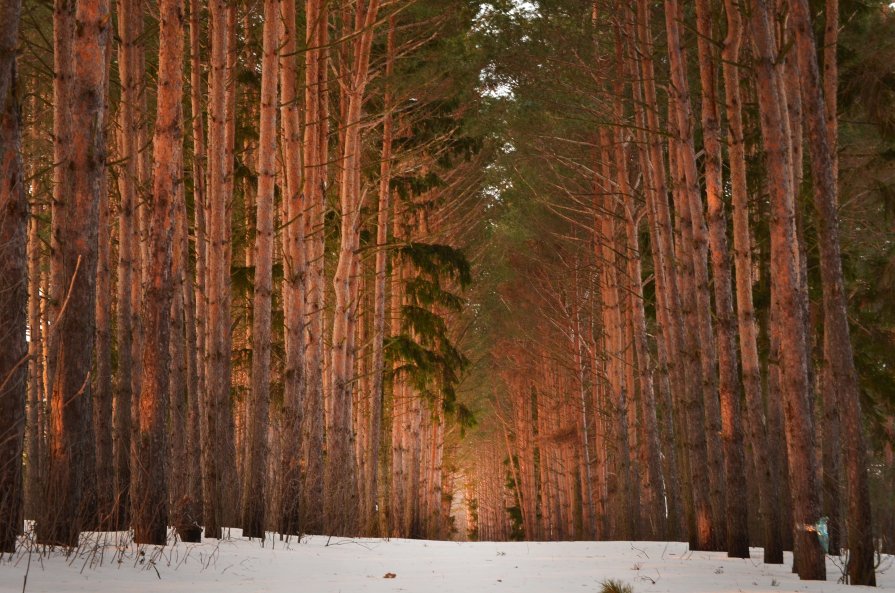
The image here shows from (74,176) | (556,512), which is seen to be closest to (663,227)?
(74,176)

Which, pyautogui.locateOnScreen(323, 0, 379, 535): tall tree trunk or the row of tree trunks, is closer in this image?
the row of tree trunks

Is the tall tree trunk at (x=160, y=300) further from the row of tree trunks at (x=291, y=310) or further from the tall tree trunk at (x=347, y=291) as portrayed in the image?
the tall tree trunk at (x=347, y=291)

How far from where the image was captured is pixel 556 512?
33281mm

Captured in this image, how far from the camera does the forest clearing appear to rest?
692cm

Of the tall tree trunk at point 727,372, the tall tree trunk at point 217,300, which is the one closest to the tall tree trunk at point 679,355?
the tall tree trunk at point 727,372

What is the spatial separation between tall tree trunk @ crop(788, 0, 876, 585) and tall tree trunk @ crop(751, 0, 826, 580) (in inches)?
8.9

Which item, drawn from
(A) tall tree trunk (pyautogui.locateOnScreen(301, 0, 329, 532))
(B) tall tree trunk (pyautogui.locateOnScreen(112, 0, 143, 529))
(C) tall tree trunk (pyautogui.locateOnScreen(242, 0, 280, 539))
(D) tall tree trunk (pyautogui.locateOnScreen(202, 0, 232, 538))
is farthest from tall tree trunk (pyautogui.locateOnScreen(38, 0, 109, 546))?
(A) tall tree trunk (pyautogui.locateOnScreen(301, 0, 329, 532))

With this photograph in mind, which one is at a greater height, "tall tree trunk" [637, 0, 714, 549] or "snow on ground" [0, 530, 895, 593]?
"tall tree trunk" [637, 0, 714, 549]

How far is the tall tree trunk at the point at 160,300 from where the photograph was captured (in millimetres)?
7535

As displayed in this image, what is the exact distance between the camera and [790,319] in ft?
24.1

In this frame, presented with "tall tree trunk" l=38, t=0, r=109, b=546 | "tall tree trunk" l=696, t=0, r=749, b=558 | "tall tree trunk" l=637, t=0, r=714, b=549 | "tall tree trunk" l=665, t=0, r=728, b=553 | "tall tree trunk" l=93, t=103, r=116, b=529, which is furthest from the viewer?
"tall tree trunk" l=637, t=0, r=714, b=549

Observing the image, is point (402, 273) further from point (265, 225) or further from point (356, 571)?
point (356, 571)

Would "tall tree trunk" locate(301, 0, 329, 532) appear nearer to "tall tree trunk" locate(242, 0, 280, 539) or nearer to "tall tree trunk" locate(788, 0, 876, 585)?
"tall tree trunk" locate(242, 0, 280, 539)

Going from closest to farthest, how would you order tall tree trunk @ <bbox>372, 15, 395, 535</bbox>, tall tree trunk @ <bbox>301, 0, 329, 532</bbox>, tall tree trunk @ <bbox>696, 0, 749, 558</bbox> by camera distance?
tall tree trunk @ <bbox>696, 0, 749, 558</bbox> → tall tree trunk @ <bbox>301, 0, 329, 532</bbox> → tall tree trunk @ <bbox>372, 15, 395, 535</bbox>
